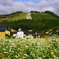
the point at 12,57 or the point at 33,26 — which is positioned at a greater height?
the point at 33,26

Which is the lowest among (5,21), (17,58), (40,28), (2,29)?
(17,58)

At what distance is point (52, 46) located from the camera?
511cm

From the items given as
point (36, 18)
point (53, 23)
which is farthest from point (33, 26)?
point (36, 18)

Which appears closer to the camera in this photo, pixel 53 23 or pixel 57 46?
pixel 57 46

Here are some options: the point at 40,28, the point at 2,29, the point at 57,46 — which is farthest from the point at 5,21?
the point at 57,46

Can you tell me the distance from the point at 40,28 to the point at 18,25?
50.0 feet

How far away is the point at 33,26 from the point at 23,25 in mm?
6811

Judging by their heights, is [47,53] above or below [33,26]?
below

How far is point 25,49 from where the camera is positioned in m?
4.47

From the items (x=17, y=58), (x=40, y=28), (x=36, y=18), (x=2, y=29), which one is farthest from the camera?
(x=36, y=18)

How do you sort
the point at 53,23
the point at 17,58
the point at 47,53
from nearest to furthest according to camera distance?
the point at 17,58 → the point at 47,53 → the point at 53,23

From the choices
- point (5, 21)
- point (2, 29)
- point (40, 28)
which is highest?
point (5, 21)

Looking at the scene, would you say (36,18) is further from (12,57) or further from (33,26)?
(12,57)

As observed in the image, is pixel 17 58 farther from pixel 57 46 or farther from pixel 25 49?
pixel 57 46
